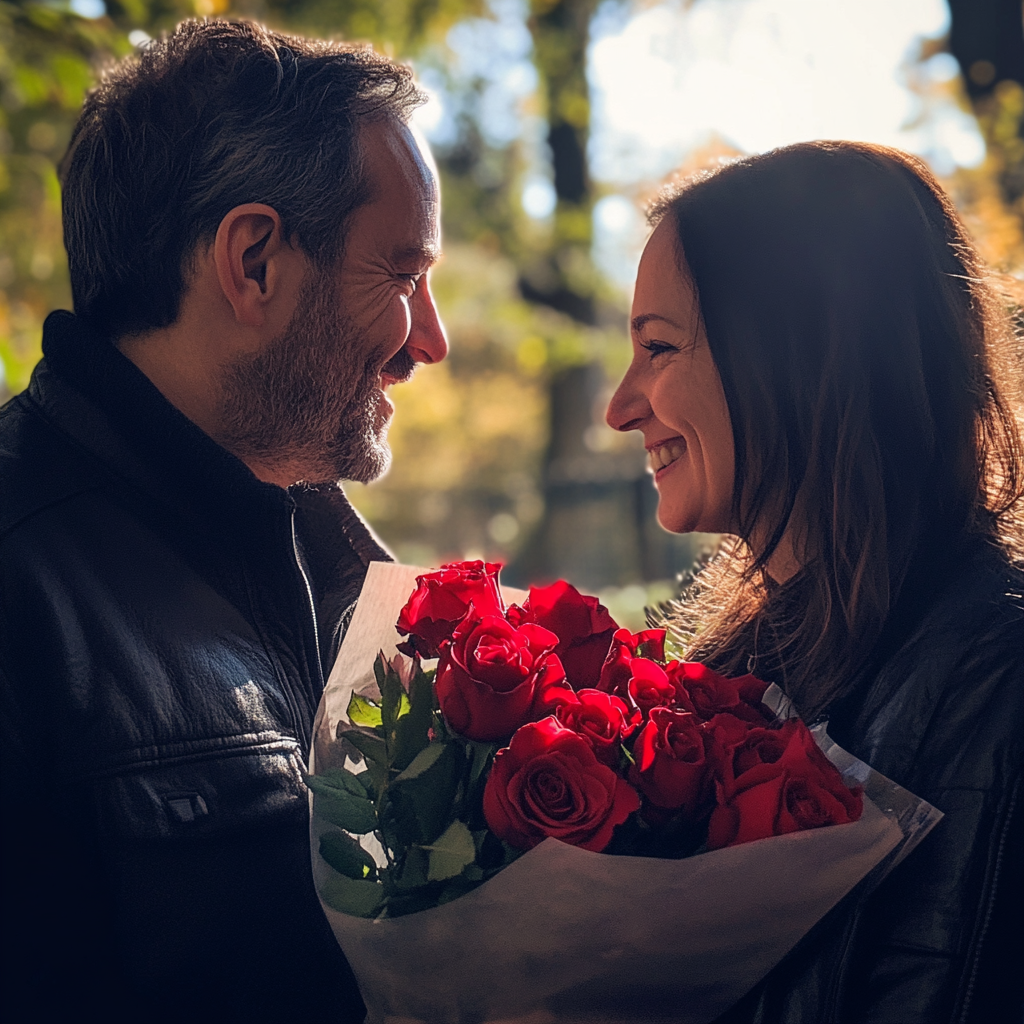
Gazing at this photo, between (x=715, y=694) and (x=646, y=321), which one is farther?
(x=646, y=321)

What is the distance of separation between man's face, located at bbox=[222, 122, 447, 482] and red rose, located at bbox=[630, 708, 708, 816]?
116 cm

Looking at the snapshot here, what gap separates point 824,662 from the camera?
73.8 inches

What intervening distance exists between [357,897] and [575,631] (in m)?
0.51

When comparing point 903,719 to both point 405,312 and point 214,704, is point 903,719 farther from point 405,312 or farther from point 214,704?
point 405,312

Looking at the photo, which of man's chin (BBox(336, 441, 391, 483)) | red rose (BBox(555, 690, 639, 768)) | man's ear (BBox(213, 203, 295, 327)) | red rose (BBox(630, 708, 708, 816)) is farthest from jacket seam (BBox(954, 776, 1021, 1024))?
man's ear (BBox(213, 203, 295, 327))

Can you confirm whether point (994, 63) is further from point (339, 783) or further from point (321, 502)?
point (339, 783)

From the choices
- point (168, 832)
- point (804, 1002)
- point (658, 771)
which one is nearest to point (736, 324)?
point (658, 771)

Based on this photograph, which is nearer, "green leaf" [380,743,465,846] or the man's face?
"green leaf" [380,743,465,846]

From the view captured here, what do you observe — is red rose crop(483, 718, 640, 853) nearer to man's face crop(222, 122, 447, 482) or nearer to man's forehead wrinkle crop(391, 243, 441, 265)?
man's face crop(222, 122, 447, 482)

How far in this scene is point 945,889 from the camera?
4.93 feet

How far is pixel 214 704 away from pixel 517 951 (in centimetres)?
72

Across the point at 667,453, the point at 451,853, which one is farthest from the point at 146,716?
the point at 667,453

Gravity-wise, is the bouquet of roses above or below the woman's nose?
below

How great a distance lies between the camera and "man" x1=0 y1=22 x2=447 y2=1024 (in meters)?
1.64
